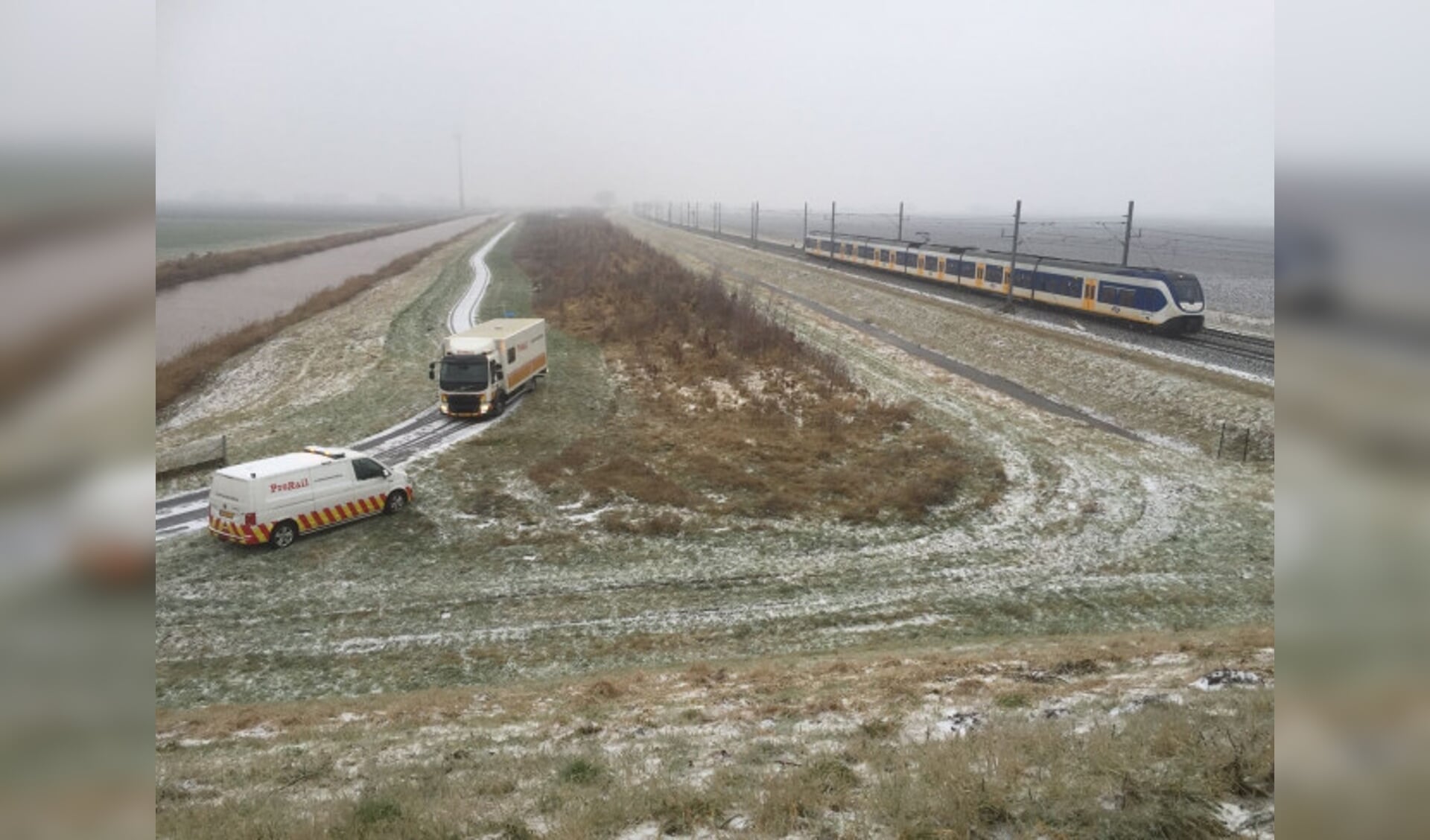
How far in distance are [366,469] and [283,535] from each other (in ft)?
7.84

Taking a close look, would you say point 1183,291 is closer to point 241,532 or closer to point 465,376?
point 465,376

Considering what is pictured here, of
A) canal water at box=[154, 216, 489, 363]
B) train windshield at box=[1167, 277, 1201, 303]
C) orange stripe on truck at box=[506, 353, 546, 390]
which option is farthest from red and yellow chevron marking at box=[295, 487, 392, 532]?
train windshield at box=[1167, 277, 1201, 303]

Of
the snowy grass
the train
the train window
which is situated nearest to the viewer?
the snowy grass

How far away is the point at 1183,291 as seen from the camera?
127 ft

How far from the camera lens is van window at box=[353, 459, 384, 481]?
1928cm

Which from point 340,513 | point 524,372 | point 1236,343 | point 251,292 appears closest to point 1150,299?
point 1236,343

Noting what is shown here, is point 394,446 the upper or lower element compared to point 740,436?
lower

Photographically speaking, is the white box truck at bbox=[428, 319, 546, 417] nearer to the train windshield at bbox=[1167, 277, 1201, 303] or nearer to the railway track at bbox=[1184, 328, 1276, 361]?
the train windshield at bbox=[1167, 277, 1201, 303]

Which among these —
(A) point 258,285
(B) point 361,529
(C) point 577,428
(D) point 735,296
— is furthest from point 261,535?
(A) point 258,285

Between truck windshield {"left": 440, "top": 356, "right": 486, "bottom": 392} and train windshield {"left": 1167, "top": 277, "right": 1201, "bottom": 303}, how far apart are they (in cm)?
3212

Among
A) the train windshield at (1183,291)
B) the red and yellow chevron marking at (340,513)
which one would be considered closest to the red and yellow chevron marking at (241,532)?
the red and yellow chevron marking at (340,513)

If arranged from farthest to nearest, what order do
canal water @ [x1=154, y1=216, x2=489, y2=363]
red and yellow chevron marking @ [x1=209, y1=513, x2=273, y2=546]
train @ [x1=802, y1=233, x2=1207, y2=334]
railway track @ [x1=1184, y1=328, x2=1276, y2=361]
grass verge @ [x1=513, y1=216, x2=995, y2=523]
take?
canal water @ [x1=154, y1=216, x2=489, y2=363]
train @ [x1=802, y1=233, x2=1207, y2=334]
railway track @ [x1=1184, y1=328, x2=1276, y2=361]
grass verge @ [x1=513, y1=216, x2=995, y2=523]
red and yellow chevron marking @ [x1=209, y1=513, x2=273, y2=546]

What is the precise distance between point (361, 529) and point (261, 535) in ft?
7.13
